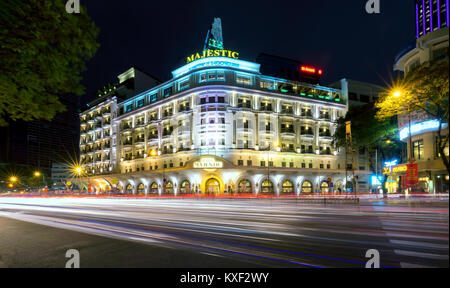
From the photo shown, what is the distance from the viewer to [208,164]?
44.3 metres

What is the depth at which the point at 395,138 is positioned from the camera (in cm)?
5106

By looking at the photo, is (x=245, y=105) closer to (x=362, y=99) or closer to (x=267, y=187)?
(x=267, y=187)

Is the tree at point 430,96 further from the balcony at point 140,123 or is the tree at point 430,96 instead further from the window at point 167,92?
the balcony at point 140,123

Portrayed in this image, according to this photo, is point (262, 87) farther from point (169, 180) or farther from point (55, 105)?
point (55, 105)

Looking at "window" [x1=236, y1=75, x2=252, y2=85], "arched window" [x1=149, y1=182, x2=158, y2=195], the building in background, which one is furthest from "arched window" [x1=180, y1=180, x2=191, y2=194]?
the building in background

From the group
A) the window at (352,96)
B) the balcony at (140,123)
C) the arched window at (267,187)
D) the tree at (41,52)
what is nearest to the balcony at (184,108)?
the balcony at (140,123)

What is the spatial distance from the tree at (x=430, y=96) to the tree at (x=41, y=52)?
628cm

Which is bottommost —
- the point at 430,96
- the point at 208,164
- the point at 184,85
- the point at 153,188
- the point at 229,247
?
the point at 153,188

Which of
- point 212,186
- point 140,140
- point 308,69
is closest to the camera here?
point 212,186

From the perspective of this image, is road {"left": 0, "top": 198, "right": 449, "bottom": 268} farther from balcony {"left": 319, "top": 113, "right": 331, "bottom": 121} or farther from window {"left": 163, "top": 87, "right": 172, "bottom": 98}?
balcony {"left": 319, "top": 113, "right": 331, "bottom": 121}

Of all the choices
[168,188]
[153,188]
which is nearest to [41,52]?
[168,188]

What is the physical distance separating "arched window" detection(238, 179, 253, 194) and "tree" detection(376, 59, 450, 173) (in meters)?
43.7

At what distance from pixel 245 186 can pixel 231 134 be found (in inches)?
352
